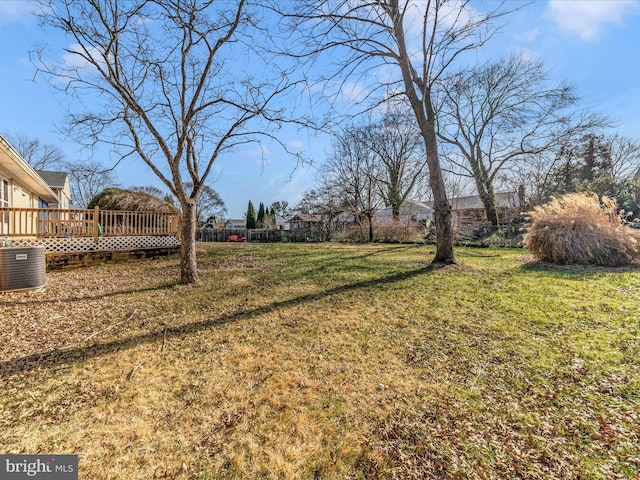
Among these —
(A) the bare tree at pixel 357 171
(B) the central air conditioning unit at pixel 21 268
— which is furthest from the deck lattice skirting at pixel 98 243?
(A) the bare tree at pixel 357 171

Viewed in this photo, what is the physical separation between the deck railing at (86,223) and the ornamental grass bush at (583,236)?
12.6 meters

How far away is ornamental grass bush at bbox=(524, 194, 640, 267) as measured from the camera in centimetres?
699

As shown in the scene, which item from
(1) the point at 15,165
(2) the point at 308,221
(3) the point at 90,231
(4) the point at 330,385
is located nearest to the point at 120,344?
(4) the point at 330,385

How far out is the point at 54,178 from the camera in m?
19.5

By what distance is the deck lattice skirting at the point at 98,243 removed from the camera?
7906mm

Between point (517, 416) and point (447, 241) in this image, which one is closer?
point (517, 416)

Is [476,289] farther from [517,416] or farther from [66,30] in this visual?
[66,30]

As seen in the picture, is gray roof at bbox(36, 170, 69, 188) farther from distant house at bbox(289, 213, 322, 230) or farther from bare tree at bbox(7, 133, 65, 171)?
distant house at bbox(289, 213, 322, 230)

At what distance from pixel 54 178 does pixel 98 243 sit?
16.4 m

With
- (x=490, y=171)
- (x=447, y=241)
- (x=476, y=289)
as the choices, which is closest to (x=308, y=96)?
(x=447, y=241)

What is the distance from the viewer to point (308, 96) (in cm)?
675

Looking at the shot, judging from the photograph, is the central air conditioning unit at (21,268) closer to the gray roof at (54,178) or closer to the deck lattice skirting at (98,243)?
the deck lattice skirting at (98,243)

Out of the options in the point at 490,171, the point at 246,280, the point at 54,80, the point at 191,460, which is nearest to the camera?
the point at 191,460

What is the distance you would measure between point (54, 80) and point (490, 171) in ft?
67.9
